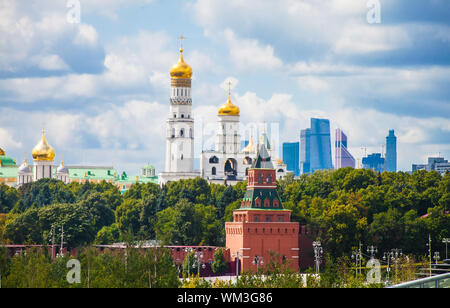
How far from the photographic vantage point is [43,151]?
188m

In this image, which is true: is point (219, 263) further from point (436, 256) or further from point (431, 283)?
point (431, 283)

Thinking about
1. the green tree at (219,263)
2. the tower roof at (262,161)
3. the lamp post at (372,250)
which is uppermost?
the tower roof at (262,161)

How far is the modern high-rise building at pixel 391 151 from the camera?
171 meters

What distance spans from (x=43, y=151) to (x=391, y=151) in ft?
187

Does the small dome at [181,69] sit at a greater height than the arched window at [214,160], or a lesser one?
greater

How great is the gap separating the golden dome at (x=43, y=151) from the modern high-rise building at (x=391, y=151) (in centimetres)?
5520

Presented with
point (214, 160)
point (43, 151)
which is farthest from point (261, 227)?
point (43, 151)

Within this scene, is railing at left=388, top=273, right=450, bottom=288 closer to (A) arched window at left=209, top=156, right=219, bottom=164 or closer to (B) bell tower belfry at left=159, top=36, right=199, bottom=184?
(B) bell tower belfry at left=159, top=36, right=199, bottom=184

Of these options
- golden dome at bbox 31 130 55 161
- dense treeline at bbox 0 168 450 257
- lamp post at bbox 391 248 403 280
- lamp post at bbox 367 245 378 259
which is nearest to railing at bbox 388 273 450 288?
dense treeline at bbox 0 168 450 257

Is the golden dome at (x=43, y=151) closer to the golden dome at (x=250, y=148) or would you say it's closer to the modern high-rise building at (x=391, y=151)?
the golden dome at (x=250, y=148)

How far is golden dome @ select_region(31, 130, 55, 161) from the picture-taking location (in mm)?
188000

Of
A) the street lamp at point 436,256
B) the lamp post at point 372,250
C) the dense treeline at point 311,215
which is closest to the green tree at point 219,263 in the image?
the dense treeline at point 311,215
